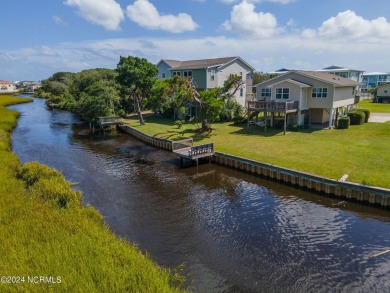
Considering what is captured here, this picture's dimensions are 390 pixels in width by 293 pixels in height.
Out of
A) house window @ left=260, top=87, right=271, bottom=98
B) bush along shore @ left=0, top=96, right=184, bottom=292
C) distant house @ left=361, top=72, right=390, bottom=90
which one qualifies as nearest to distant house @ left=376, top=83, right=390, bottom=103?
house window @ left=260, top=87, right=271, bottom=98

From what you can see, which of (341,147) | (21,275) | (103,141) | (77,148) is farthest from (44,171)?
(341,147)

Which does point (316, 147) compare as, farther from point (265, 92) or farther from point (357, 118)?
point (265, 92)

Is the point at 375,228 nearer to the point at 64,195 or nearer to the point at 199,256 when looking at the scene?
the point at 199,256

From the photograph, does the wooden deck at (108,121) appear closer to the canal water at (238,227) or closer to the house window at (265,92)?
the canal water at (238,227)

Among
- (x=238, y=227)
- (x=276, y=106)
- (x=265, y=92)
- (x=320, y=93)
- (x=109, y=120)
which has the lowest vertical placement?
(x=238, y=227)

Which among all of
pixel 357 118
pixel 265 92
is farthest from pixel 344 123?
pixel 265 92

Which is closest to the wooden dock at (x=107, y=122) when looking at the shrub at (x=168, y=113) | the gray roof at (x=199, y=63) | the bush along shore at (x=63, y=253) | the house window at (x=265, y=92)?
the shrub at (x=168, y=113)
